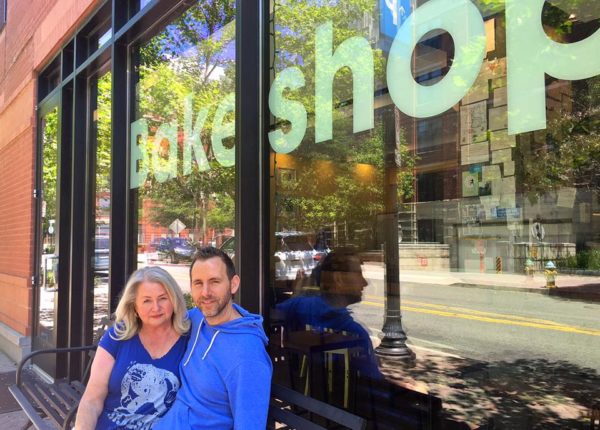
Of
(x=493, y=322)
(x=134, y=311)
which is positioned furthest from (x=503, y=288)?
(x=134, y=311)

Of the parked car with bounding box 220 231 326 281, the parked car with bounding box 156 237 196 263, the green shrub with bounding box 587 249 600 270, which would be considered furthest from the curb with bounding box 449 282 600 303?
the parked car with bounding box 156 237 196 263

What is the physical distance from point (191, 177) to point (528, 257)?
19.4 feet

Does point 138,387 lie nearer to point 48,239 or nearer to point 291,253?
point 291,253

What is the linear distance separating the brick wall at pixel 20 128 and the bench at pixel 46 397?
2.84 m

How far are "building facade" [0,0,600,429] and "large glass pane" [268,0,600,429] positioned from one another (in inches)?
0.7

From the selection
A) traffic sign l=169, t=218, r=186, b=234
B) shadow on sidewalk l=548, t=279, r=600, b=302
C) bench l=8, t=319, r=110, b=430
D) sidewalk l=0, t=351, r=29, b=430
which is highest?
traffic sign l=169, t=218, r=186, b=234

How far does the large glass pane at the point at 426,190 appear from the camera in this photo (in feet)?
7.50

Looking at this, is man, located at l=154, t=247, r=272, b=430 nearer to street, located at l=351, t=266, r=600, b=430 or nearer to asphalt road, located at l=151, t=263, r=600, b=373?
street, located at l=351, t=266, r=600, b=430

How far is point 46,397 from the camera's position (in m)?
3.58

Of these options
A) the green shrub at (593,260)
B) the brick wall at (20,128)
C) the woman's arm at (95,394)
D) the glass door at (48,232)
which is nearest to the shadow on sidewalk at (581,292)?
the green shrub at (593,260)

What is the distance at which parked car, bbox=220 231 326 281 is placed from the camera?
3047mm

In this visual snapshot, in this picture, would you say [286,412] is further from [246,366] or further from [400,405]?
[400,405]

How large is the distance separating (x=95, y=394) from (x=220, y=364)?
2.27ft

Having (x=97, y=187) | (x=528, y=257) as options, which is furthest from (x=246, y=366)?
(x=528, y=257)
